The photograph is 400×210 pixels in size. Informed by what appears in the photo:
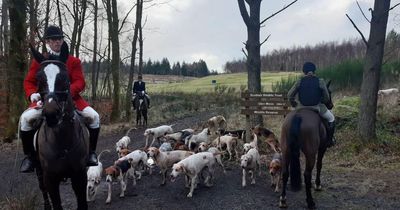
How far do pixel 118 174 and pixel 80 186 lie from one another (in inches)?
106

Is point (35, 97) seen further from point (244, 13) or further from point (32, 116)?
point (244, 13)

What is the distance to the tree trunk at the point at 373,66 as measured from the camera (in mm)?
12742

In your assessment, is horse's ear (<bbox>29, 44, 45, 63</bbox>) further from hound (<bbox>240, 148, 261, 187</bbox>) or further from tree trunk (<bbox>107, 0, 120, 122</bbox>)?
tree trunk (<bbox>107, 0, 120, 122</bbox>)

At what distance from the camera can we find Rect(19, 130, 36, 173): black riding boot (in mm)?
6238

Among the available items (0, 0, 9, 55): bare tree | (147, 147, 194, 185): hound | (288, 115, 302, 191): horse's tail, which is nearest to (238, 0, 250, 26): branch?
(147, 147, 194, 185): hound

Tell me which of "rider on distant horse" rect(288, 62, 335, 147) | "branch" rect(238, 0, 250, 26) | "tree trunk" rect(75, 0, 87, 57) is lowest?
"rider on distant horse" rect(288, 62, 335, 147)

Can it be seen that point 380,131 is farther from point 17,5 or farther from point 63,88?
point 17,5

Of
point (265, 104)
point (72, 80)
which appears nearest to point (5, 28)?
point (265, 104)

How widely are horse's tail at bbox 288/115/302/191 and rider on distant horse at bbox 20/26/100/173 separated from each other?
11.3 ft

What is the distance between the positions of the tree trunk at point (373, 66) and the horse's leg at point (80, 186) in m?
8.95

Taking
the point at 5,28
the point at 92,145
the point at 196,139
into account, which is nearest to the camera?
the point at 92,145

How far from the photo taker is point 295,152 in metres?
7.98

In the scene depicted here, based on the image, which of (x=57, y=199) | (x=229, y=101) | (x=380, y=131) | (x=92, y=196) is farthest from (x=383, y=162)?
(x=229, y=101)

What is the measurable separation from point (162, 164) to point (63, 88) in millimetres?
5187
